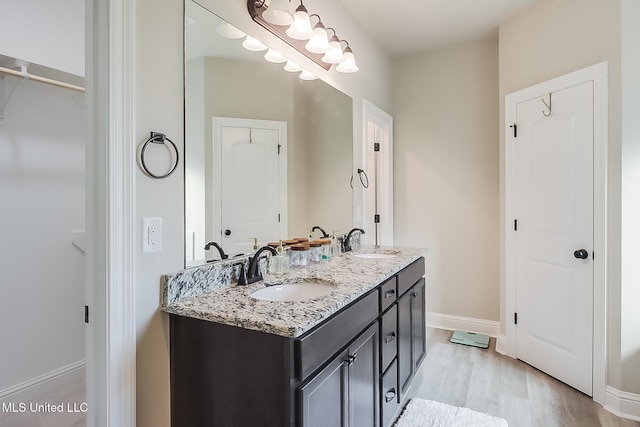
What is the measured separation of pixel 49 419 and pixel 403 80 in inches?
153

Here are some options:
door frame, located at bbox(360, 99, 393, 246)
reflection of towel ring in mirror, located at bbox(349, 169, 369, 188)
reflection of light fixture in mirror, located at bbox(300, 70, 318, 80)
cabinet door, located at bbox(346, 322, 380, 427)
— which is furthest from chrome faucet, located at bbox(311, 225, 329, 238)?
reflection of light fixture in mirror, located at bbox(300, 70, 318, 80)

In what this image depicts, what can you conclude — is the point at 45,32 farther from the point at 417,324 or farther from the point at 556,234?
the point at 556,234

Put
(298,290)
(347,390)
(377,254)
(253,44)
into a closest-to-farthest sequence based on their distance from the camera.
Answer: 1. (347,390)
2. (298,290)
3. (253,44)
4. (377,254)

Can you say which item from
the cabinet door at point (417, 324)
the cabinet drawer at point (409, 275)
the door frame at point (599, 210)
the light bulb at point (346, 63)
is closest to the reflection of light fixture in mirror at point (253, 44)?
the light bulb at point (346, 63)

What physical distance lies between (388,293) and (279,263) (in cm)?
58

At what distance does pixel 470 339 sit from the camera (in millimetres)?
3143

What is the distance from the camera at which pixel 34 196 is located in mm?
2189

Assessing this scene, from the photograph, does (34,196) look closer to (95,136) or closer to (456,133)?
(95,136)

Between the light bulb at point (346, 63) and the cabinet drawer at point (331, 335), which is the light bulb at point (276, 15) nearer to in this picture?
the light bulb at point (346, 63)

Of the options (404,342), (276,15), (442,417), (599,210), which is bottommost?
(442,417)

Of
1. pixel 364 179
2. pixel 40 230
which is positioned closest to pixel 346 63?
pixel 364 179

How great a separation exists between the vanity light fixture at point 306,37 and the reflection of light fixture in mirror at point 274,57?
0.09m

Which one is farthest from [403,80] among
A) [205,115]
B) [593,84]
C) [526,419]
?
[526,419]

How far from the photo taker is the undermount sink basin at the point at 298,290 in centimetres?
152
